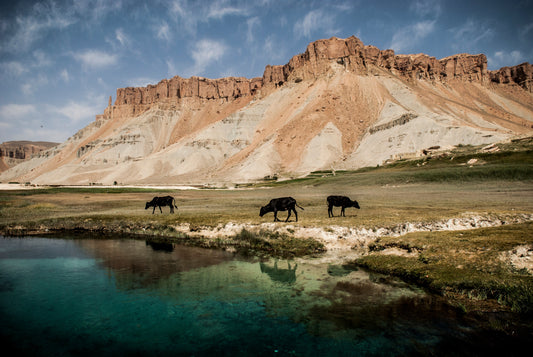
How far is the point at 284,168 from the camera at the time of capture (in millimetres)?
135375

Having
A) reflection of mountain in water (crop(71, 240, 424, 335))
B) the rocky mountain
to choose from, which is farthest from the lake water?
the rocky mountain

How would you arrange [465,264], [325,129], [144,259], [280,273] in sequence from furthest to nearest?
1. [325,129]
2. [144,259]
3. [280,273]
4. [465,264]

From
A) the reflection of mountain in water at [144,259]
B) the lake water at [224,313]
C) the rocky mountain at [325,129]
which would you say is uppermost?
the rocky mountain at [325,129]

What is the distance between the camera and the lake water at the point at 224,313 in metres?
8.03

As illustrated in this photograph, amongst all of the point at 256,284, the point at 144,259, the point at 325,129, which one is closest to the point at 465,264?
the point at 256,284

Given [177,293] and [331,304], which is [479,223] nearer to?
[331,304]

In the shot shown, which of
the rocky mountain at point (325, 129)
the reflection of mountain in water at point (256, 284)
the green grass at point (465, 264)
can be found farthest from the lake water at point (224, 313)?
the rocky mountain at point (325, 129)

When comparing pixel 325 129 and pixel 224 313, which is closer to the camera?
pixel 224 313

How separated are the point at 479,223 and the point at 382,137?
115 meters

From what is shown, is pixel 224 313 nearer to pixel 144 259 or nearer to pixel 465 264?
pixel 144 259

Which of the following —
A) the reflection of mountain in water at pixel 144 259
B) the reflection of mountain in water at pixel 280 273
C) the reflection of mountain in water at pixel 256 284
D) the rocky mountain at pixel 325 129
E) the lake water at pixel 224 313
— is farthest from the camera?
the rocky mountain at pixel 325 129

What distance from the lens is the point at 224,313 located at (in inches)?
390

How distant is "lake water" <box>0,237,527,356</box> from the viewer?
803 centimetres

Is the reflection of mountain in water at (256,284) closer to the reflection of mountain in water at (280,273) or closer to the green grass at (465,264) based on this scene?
the reflection of mountain in water at (280,273)
